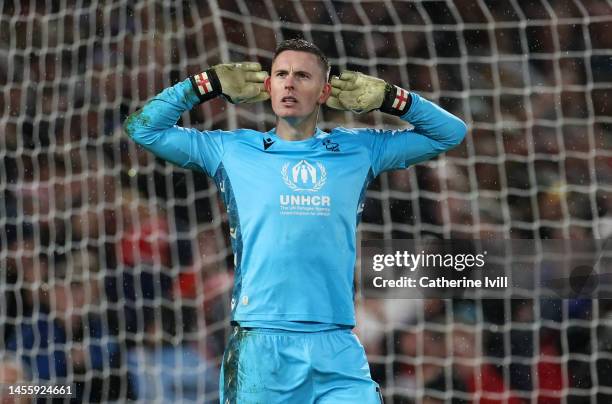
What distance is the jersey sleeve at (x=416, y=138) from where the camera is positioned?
3.07 metres

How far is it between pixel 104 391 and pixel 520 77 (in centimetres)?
285

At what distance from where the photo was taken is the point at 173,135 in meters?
2.99

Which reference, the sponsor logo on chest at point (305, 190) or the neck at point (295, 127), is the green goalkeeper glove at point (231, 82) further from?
the sponsor logo on chest at point (305, 190)

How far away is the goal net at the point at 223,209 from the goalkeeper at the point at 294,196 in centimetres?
224

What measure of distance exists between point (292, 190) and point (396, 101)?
452 millimetres

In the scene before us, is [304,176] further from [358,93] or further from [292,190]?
[358,93]

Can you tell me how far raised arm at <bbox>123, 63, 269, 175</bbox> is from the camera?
9.75ft

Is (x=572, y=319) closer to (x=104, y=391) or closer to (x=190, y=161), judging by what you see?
(x=104, y=391)

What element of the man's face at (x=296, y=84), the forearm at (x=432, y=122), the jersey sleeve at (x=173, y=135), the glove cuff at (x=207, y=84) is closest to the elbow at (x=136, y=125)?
the jersey sleeve at (x=173, y=135)

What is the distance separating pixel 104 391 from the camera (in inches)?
209

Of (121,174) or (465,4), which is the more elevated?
(465,4)

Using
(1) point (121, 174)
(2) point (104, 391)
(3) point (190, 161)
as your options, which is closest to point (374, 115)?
(1) point (121, 174)

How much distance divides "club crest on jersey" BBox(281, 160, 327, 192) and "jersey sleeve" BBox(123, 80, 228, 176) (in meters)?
0.23

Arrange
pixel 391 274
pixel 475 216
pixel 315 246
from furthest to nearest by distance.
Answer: pixel 475 216 → pixel 391 274 → pixel 315 246
